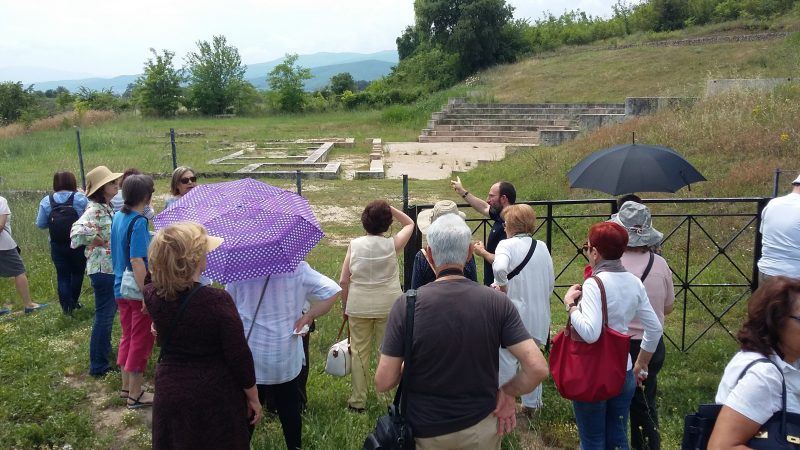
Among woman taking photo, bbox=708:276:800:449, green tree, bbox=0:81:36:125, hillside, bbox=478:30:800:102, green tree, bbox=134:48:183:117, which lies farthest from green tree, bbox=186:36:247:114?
woman taking photo, bbox=708:276:800:449

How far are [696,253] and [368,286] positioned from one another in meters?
5.40

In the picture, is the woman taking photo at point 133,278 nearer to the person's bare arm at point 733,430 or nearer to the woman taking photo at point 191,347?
the woman taking photo at point 191,347

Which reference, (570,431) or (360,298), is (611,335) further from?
(360,298)

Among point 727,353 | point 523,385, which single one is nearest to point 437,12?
point 727,353

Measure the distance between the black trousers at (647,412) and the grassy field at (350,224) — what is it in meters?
0.31

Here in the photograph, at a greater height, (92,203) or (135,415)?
(92,203)

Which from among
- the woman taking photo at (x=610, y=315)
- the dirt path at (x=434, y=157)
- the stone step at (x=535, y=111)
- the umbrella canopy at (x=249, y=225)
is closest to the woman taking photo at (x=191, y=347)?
the umbrella canopy at (x=249, y=225)

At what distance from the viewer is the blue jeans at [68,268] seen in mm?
5805

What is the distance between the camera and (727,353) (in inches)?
206

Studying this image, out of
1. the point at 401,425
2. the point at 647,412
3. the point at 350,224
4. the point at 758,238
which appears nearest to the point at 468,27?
the point at 350,224

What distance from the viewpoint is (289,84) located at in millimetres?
36688

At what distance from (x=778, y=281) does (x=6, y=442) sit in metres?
4.29

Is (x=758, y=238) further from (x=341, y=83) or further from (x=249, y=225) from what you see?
(x=341, y=83)

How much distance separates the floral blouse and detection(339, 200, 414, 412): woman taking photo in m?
1.96
